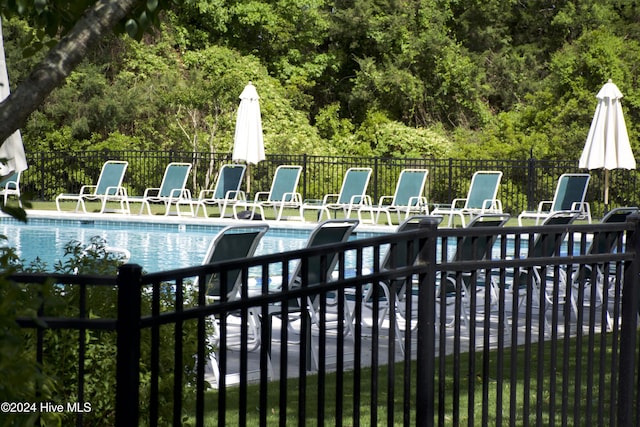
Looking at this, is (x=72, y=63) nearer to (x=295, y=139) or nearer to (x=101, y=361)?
(x=101, y=361)

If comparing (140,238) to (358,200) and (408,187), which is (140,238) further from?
(408,187)

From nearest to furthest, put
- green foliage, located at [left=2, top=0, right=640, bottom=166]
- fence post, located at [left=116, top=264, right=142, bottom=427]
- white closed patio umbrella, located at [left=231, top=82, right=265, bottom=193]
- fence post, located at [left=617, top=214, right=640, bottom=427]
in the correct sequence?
fence post, located at [left=116, top=264, right=142, bottom=427]
fence post, located at [left=617, top=214, right=640, bottom=427]
white closed patio umbrella, located at [left=231, top=82, right=265, bottom=193]
green foliage, located at [left=2, top=0, right=640, bottom=166]

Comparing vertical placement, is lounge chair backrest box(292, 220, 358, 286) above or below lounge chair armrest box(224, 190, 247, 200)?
above

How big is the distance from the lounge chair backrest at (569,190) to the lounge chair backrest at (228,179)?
5.61 m

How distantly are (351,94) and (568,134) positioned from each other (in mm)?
7186

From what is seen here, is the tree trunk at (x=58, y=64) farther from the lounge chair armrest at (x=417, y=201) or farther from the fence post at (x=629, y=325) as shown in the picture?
the lounge chair armrest at (x=417, y=201)

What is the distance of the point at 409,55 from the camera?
83.4ft

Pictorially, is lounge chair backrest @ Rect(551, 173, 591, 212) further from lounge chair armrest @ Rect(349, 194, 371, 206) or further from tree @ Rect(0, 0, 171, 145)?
tree @ Rect(0, 0, 171, 145)

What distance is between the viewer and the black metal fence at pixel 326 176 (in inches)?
750

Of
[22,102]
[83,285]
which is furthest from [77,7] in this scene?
[83,285]

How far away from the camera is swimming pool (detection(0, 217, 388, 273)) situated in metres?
12.5

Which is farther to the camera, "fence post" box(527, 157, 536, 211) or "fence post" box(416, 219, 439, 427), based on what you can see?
"fence post" box(527, 157, 536, 211)

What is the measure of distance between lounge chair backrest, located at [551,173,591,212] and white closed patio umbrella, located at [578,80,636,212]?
1.34 feet

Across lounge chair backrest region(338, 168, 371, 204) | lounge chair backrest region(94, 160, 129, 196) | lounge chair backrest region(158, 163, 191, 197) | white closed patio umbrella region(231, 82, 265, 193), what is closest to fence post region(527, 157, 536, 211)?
lounge chair backrest region(338, 168, 371, 204)
